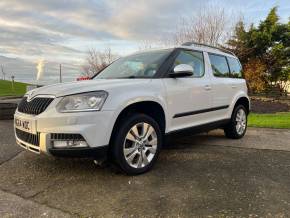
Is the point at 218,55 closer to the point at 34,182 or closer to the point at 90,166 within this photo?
the point at 90,166

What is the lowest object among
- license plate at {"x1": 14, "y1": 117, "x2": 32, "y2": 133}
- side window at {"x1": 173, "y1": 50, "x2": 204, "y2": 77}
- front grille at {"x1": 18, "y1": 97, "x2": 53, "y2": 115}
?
license plate at {"x1": 14, "y1": 117, "x2": 32, "y2": 133}

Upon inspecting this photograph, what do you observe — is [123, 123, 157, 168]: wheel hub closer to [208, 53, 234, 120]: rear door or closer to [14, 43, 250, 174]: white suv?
[14, 43, 250, 174]: white suv

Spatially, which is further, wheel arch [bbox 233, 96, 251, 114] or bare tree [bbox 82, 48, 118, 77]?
bare tree [bbox 82, 48, 118, 77]

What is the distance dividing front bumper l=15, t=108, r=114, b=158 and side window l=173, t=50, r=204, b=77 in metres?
1.78

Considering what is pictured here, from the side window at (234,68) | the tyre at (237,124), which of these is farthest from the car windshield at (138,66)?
the tyre at (237,124)

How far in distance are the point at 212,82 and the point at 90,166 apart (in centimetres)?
244

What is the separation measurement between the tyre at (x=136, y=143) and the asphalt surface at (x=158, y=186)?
0.51 feet

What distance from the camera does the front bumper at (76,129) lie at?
3.42 meters

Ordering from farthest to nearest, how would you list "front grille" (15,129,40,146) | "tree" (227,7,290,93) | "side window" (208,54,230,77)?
"tree" (227,7,290,93) < "side window" (208,54,230,77) < "front grille" (15,129,40,146)

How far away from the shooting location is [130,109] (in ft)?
13.0

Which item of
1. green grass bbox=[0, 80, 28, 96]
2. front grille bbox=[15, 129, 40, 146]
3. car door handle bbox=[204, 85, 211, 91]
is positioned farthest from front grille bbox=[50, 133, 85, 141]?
green grass bbox=[0, 80, 28, 96]

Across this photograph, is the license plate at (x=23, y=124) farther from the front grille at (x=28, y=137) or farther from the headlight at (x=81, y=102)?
the headlight at (x=81, y=102)

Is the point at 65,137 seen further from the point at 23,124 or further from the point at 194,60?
the point at 194,60

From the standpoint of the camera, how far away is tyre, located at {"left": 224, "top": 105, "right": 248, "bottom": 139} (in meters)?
6.06
